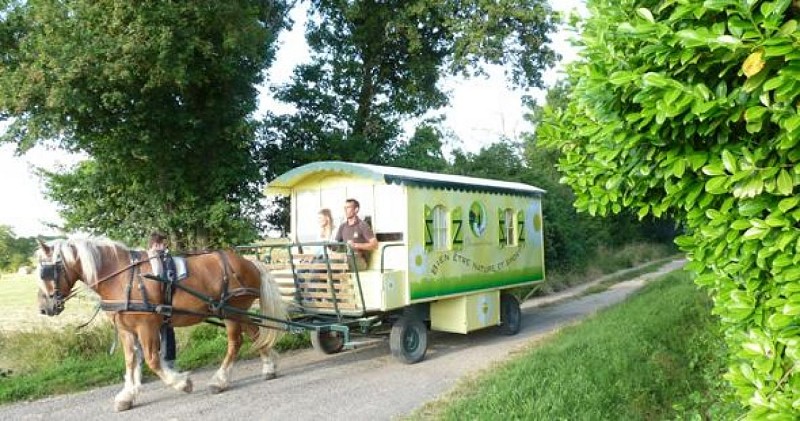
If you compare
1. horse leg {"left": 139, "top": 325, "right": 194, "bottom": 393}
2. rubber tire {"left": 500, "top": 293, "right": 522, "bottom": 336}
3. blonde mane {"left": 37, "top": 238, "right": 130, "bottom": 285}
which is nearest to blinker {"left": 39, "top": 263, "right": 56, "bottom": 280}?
blonde mane {"left": 37, "top": 238, "right": 130, "bottom": 285}

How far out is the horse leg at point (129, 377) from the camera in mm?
6434

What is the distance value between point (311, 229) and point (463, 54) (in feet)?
24.6

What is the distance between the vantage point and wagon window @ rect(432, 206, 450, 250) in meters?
8.95

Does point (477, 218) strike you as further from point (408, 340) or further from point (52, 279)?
point (52, 279)

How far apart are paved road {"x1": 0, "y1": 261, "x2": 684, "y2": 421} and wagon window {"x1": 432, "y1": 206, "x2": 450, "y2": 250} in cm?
163

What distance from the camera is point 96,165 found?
12.9 metres

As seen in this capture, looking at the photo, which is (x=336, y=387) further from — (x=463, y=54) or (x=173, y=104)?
(x=463, y=54)

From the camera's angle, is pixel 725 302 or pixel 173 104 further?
pixel 173 104

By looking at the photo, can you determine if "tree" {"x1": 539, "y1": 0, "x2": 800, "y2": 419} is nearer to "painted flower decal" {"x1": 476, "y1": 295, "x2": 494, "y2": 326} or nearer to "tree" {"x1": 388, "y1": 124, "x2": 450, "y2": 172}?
"painted flower decal" {"x1": 476, "y1": 295, "x2": 494, "y2": 326}

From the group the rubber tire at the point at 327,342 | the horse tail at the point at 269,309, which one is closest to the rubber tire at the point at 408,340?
the rubber tire at the point at 327,342

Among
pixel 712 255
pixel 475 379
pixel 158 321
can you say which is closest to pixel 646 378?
pixel 475 379

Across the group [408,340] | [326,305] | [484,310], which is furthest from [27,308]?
[484,310]

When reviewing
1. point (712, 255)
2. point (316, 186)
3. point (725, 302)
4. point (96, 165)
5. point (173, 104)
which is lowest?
point (725, 302)

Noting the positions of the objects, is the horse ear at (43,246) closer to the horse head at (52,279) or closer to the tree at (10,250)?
the horse head at (52,279)
